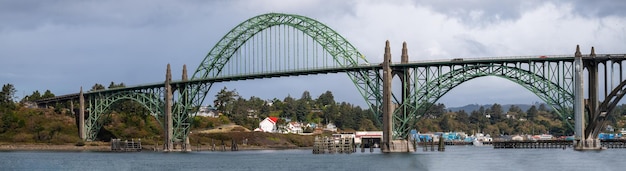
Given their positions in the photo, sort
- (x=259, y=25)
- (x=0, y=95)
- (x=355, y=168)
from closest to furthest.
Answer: (x=355, y=168), (x=259, y=25), (x=0, y=95)

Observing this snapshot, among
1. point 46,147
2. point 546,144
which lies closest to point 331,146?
point 46,147

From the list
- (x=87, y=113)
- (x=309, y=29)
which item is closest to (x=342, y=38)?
(x=309, y=29)

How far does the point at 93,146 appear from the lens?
153 metres

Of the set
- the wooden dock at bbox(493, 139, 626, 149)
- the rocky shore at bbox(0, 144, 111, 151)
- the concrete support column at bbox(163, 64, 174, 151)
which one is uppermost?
the concrete support column at bbox(163, 64, 174, 151)

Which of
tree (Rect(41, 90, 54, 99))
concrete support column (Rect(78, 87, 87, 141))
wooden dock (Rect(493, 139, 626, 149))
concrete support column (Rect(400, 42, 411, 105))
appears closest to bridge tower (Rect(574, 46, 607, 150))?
concrete support column (Rect(400, 42, 411, 105))

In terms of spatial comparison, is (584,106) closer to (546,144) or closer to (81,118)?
(546,144)

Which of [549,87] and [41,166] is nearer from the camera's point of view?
[41,166]

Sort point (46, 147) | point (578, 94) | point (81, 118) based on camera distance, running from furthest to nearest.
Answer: point (81, 118) → point (46, 147) → point (578, 94)

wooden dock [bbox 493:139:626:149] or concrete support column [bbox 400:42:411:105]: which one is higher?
concrete support column [bbox 400:42:411:105]

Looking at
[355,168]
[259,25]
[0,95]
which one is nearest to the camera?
[355,168]

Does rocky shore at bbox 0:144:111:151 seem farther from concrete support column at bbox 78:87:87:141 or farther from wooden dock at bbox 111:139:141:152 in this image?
concrete support column at bbox 78:87:87:141

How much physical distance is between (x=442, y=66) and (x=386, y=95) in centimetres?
755

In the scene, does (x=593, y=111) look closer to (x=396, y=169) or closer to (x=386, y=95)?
(x=386, y=95)

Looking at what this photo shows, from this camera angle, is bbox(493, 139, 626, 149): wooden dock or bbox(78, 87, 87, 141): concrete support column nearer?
bbox(78, 87, 87, 141): concrete support column
